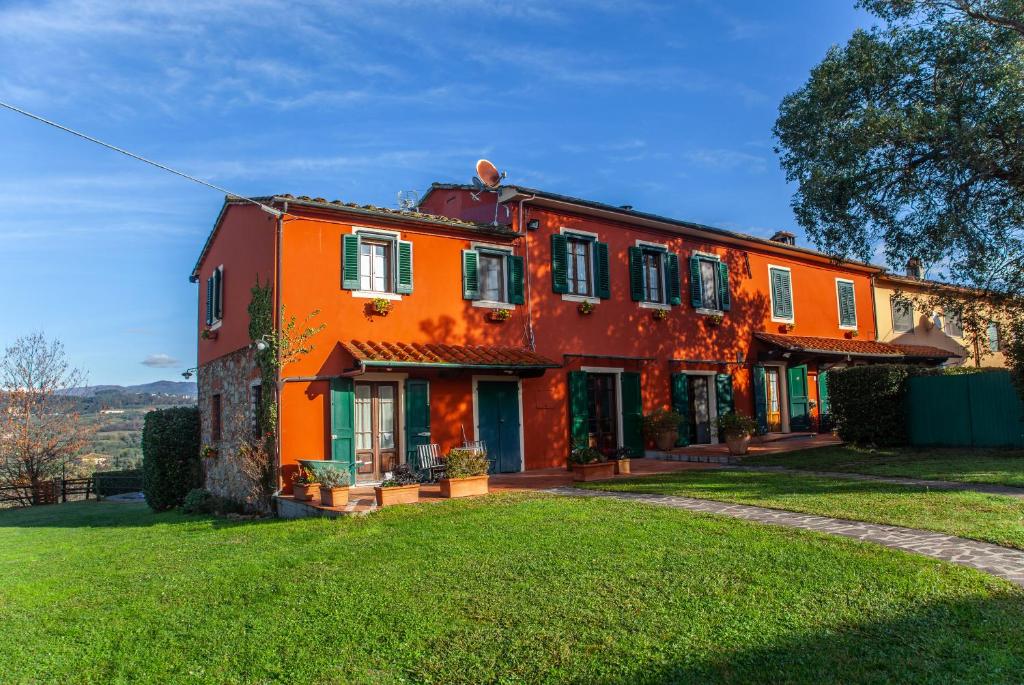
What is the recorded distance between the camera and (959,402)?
1466 centimetres

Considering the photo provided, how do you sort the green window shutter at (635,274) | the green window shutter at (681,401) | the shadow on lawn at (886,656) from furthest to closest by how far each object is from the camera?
the green window shutter at (681,401) < the green window shutter at (635,274) < the shadow on lawn at (886,656)

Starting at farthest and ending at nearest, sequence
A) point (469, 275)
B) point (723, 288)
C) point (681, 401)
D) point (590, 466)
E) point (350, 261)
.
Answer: point (723, 288) < point (681, 401) < point (469, 275) < point (350, 261) < point (590, 466)

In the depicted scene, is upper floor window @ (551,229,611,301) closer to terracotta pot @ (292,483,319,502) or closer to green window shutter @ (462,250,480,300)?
green window shutter @ (462,250,480,300)

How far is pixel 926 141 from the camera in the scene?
13.2 m

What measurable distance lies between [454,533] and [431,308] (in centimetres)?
630

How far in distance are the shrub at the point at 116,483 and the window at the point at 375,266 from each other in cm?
1649

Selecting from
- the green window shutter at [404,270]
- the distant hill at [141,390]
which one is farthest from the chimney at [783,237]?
the distant hill at [141,390]

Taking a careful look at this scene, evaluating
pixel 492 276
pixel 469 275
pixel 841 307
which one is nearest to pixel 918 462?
pixel 492 276

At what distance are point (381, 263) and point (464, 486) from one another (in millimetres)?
4767

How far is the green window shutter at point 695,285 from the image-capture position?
17.8 m

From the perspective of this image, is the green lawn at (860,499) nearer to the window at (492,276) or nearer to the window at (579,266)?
the window at (492,276)

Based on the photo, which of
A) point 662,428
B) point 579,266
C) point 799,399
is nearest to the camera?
point 579,266

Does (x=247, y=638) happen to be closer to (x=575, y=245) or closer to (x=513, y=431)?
(x=513, y=431)

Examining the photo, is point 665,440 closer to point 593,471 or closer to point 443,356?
point 593,471
